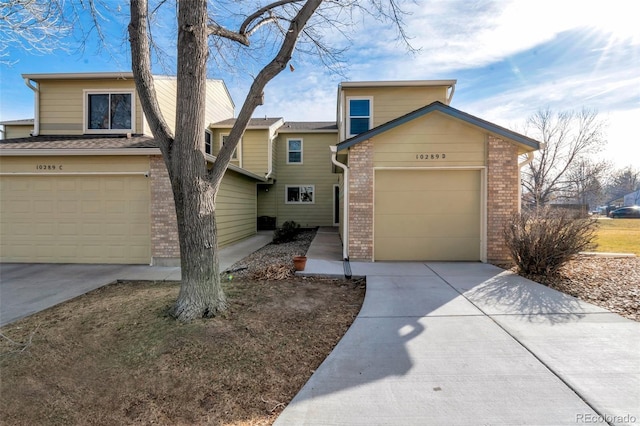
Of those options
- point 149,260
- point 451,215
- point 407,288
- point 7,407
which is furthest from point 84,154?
point 451,215

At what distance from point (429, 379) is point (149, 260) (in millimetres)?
7564

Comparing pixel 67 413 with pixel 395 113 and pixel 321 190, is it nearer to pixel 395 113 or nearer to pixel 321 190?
pixel 395 113

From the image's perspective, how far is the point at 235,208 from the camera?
1148cm

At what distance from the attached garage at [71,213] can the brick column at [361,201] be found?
18.1 ft

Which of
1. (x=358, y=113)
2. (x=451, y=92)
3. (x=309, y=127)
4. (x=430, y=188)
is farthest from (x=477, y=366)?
(x=309, y=127)

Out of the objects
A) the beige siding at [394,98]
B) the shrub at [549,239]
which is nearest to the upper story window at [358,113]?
the beige siding at [394,98]

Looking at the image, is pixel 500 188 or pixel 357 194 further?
pixel 357 194

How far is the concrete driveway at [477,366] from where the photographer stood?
234 cm

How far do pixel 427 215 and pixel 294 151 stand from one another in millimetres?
11070

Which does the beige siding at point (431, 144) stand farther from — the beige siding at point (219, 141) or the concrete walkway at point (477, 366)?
the beige siding at point (219, 141)

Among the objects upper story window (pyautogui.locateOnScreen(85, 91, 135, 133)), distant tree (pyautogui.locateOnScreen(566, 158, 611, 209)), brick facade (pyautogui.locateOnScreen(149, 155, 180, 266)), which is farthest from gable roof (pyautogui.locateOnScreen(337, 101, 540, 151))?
distant tree (pyautogui.locateOnScreen(566, 158, 611, 209))

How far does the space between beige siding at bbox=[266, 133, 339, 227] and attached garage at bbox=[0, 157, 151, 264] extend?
9188 millimetres

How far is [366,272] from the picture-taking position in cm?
654

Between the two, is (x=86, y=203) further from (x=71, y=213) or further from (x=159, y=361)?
(x=159, y=361)
